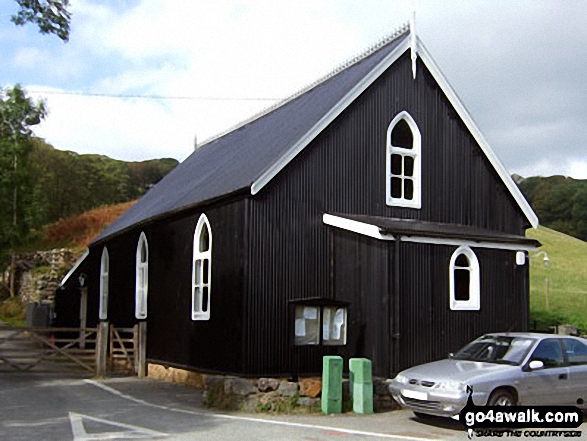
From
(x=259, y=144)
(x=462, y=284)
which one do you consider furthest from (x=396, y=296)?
(x=259, y=144)

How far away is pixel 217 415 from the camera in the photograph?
45.4 ft

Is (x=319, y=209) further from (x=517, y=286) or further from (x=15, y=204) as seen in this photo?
(x=15, y=204)

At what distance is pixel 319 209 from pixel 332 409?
16.0ft

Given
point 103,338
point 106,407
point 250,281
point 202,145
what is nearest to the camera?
point 106,407

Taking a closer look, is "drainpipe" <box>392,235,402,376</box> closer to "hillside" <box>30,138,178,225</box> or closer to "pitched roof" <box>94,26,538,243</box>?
"pitched roof" <box>94,26,538,243</box>

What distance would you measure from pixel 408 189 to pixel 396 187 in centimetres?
35

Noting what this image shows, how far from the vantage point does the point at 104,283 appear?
28.8 meters

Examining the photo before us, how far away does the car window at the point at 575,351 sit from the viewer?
44.8 feet

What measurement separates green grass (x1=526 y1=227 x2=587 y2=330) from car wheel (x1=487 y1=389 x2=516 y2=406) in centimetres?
1393

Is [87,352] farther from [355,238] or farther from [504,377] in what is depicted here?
[504,377]

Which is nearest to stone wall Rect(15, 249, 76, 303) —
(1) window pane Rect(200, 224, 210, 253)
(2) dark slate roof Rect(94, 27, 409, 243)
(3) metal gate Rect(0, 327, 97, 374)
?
(3) metal gate Rect(0, 327, 97, 374)

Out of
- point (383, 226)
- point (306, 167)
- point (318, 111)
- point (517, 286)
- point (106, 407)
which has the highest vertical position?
point (318, 111)

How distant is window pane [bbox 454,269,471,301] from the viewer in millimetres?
17438

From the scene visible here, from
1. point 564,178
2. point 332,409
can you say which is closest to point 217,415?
point 332,409
